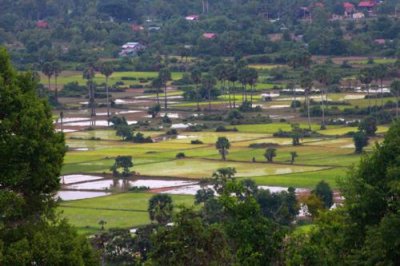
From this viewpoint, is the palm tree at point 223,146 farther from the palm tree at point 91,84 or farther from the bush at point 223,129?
the palm tree at point 91,84

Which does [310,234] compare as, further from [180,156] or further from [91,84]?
[91,84]

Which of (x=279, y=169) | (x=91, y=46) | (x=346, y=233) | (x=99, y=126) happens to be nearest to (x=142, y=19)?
(x=91, y=46)

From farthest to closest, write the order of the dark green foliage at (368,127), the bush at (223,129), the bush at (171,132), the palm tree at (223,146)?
the bush at (223,129) → the bush at (171,132) → the dark green foliage at (368,127) → the palm tree at (223,146)

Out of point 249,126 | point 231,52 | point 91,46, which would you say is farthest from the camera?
point 91,46

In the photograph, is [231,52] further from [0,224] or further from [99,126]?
[0,224]

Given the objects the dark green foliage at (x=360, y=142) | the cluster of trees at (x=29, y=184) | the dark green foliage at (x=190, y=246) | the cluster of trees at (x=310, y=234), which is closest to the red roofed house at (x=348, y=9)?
the dark green foliage at (x=360, y=142)

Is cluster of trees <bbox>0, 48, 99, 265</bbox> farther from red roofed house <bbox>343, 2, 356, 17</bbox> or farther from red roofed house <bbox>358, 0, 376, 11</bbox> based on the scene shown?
red roofed house <bbox>358, 0, 376, 11</bbox>
